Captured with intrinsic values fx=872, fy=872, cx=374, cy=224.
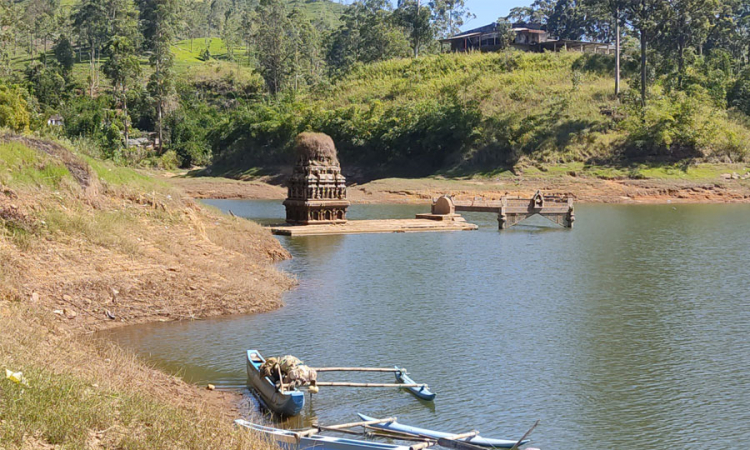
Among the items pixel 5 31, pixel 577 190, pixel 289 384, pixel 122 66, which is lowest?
pixel 289 384

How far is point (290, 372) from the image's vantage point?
16.5 meters

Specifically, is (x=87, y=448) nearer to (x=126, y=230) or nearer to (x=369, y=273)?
(x=126, y=230)

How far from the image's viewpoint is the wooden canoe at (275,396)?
51.8 ft

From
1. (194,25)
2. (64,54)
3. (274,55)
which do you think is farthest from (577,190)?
(194,25)

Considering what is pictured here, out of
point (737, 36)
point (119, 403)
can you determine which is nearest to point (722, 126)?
point (737, 36)

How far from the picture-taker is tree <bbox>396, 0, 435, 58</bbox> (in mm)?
117500

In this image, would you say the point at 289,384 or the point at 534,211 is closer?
the point at 289,384

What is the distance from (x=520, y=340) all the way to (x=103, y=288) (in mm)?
11055

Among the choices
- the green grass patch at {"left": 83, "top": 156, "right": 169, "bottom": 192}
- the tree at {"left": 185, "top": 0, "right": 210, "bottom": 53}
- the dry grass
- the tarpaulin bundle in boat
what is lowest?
the tarpaulin bundle in boat

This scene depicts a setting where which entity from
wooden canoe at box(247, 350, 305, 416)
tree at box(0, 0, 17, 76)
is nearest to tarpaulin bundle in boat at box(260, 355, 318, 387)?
wooden canoe at box(247, 350, 305, 416)

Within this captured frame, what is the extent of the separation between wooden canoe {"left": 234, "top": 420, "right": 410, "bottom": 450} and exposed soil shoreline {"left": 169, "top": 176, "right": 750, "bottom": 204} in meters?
56.7

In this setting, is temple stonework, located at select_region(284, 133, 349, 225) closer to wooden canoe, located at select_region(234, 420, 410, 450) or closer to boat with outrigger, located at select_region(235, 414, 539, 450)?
boat with outrigger, located at select_region(235, 414, 539, 450)

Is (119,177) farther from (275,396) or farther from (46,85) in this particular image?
(46,85)

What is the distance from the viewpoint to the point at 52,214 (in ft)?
80.4
